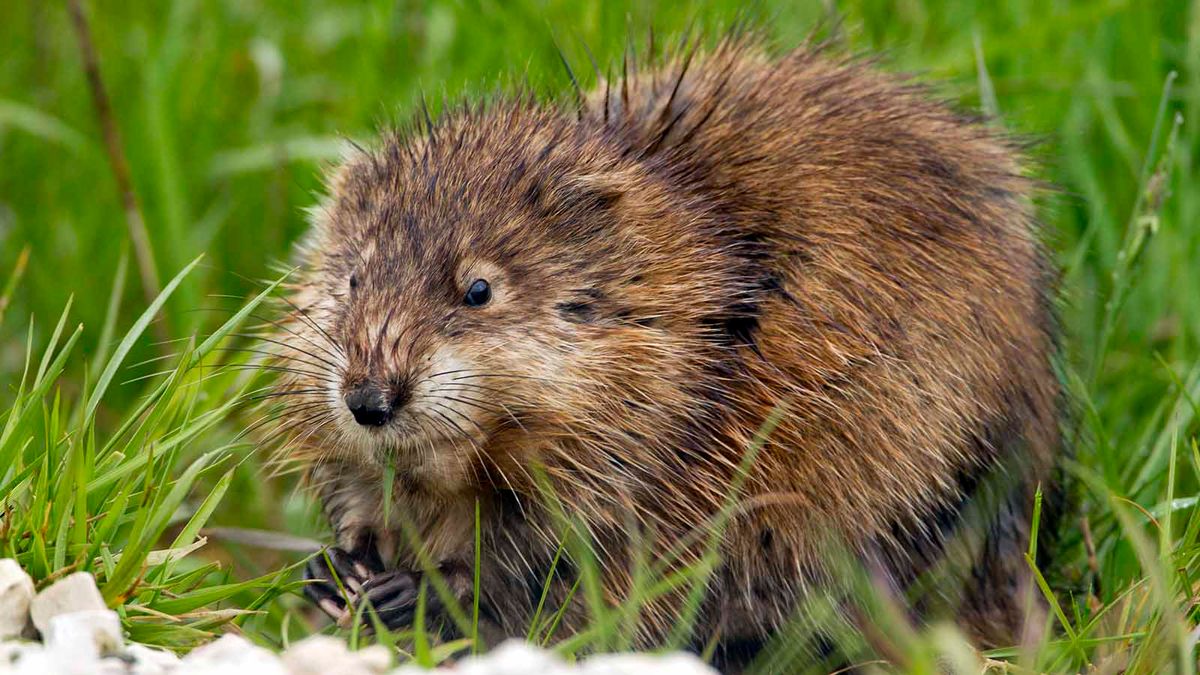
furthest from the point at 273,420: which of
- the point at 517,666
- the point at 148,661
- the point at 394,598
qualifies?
the point at 517,666

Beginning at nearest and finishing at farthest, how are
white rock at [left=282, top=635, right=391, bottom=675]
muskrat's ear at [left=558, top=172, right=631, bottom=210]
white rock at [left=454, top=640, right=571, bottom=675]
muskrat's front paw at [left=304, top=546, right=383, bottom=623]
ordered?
white rock at [left=454, top=640, right=571, bottom=675], white rock at [left=282, top=635, right=391, bottom=675], muskrat's front paw at [left=304, top=546, right=383, bottom=623], muskrat's ear at [left=558, top=172, right=631, bottom=210]

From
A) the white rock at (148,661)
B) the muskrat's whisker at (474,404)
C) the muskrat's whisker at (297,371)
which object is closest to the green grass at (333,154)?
the muskrat's whisker at (297,371)

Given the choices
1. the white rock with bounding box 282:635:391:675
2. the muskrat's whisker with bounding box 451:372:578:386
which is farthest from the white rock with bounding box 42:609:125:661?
the muskrat's whisker with bounding box 451:372:578:386

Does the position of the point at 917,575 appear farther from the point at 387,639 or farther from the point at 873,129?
the point at 387,639

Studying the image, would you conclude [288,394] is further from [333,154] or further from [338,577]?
[333,154]

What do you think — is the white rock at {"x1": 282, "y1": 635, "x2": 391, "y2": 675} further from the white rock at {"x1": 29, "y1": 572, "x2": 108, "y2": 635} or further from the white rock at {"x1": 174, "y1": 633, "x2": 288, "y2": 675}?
the white rock at {"x1": 29, "y1": 572, "x2": 108, "y2": 635}
